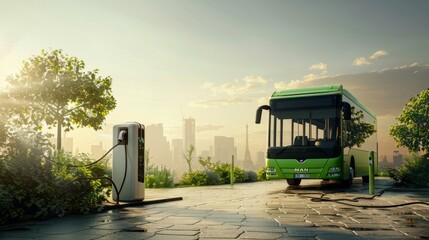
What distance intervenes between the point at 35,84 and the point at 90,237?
3218 cm

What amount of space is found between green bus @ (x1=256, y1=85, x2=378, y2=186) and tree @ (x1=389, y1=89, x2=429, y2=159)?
127 ft

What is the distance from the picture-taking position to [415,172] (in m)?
19.0

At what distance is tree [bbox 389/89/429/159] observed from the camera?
171ft

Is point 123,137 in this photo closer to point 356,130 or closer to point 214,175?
point 356,130

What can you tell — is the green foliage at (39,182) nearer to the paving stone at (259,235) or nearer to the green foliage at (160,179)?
the paving stone at (259,235)

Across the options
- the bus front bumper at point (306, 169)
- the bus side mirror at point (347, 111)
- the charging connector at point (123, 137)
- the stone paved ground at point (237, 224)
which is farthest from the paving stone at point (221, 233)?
the bus side mirror at point (347, 111)

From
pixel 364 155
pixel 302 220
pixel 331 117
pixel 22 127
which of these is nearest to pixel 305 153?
pixel 331 117

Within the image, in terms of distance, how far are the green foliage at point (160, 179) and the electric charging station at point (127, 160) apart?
10.6 meters

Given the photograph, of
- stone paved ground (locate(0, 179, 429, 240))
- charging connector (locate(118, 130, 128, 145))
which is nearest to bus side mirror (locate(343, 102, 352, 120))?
stone paved ground (locate(0, 179, 429, 240))

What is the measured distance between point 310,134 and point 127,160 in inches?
307

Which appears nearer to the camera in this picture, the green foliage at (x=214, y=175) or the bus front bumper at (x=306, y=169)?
the bus front bumper at (x=306, y=169)

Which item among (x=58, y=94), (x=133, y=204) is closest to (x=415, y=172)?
(x=133, y=204)

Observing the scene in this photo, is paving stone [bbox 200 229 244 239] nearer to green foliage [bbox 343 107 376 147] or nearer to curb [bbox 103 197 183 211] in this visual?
curb [bbox 103 197 183 211]

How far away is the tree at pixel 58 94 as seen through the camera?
35.4 m
